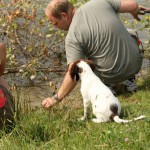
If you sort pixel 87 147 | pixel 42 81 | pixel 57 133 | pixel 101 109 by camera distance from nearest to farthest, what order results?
pixel 87 147
pixel 57 133
pixel 101 109
pixel 42 81

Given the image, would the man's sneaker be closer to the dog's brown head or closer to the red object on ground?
the dog's brown head

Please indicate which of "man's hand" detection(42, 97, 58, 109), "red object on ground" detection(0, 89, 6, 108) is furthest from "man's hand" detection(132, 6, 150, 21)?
"red object on ground" detection(0, 89, 6, 108)

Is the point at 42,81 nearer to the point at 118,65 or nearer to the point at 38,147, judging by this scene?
the point at 118,65

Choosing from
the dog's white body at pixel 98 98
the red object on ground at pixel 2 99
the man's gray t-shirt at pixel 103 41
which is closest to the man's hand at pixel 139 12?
the man's gray t-shirt at pixel 103 41

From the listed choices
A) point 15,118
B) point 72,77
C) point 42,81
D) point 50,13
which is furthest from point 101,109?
point 42,81

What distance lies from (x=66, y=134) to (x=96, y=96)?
87 centimetres

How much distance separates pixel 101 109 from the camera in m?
4.80

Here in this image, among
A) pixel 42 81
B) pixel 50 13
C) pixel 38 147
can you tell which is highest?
pixel 50 13

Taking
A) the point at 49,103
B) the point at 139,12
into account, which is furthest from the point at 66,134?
the point at 139,12

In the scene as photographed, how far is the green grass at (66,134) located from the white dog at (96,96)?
0.54 feet

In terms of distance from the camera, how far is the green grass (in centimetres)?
350

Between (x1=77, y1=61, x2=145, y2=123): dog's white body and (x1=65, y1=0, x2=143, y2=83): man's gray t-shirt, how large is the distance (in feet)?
1.65

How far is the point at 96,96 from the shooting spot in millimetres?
4730

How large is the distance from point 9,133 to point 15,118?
0.50 feet
